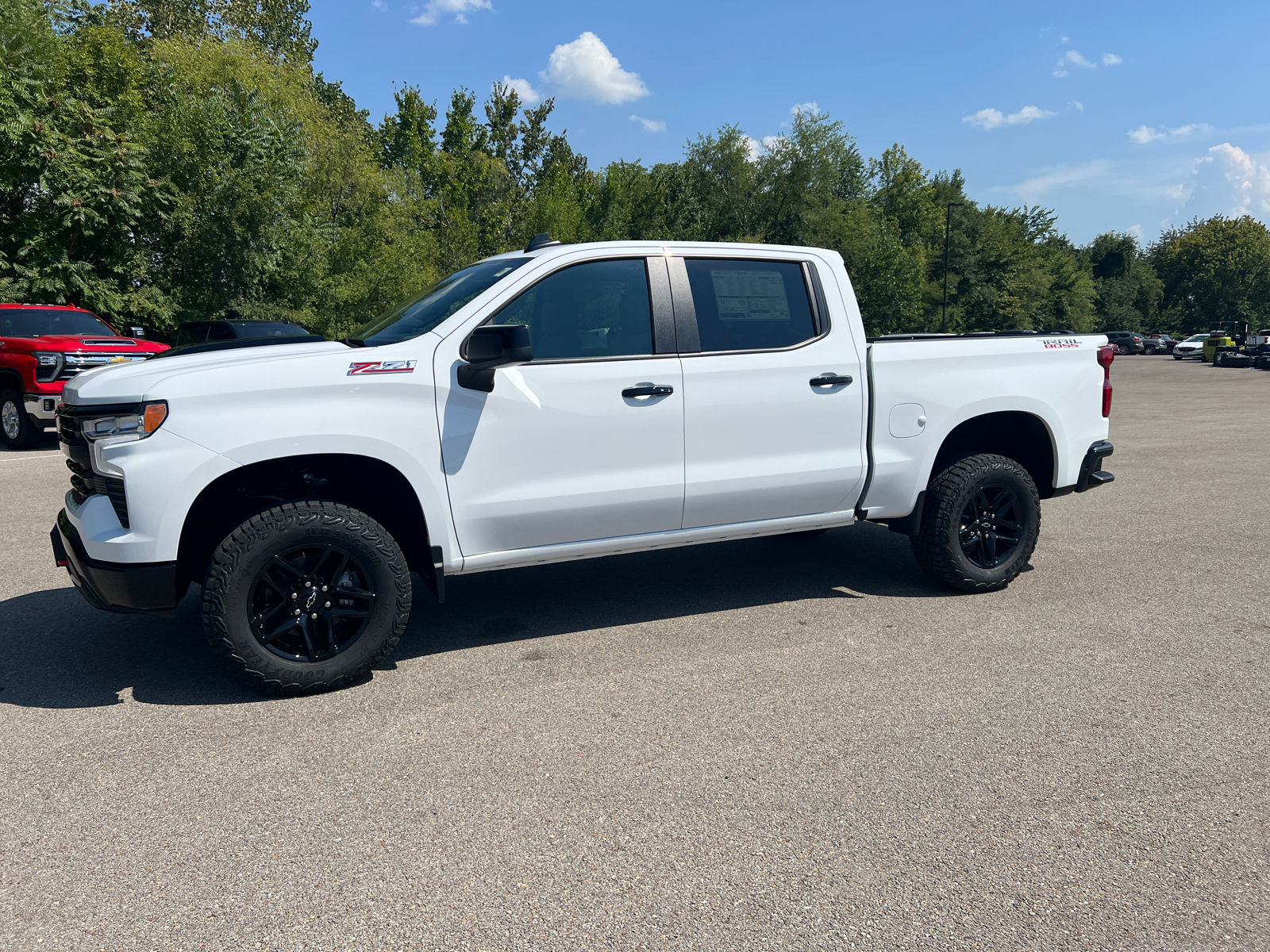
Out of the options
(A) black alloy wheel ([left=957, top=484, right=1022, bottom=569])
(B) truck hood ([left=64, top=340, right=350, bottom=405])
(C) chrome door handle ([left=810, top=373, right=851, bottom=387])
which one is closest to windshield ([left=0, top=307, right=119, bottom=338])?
(B) truck hood ([left=64, top=340, right=350, bottom=405])

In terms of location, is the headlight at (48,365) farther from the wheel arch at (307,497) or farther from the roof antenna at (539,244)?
the roof antenna at (539,244)

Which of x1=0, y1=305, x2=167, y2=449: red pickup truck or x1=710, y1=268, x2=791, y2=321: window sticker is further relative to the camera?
x1=0, y1=305, x2=167, y2=449: red pickup truck

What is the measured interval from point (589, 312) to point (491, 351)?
0.70 meters

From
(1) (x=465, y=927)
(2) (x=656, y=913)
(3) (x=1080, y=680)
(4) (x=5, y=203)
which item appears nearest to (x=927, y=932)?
(2) (x=656, y=913)

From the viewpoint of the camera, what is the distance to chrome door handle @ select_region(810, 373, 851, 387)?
16.0ft

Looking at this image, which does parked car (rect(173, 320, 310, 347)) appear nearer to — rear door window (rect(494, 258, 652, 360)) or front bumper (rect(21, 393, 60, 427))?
front bumper (rect(21, 393, 60, 427))

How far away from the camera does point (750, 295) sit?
488 cm

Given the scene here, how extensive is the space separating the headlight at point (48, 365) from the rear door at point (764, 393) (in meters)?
10.7

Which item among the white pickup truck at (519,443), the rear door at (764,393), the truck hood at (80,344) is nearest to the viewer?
the white pickup truck at (519,443)

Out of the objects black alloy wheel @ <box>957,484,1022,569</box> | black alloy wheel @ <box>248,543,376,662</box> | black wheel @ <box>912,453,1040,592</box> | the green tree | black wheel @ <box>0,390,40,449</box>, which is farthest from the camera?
the green tree

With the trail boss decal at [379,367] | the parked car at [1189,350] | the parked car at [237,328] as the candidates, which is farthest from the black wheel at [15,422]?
the parked car at [1189,350]

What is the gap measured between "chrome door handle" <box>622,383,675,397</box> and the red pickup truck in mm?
9908

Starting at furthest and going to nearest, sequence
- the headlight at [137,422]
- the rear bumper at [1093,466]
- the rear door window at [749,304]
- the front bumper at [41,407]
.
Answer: the front bumper at [41,407]
the rear bumper at [1093,466]
the rear door window at [749,304]
the headlight at [137,422]

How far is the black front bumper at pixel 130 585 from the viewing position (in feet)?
12.1
